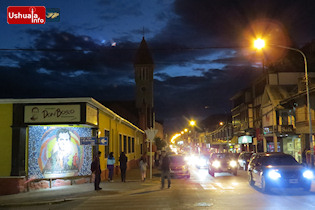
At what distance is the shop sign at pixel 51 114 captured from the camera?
17484 mm

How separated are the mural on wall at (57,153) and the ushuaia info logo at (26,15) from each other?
6.39 meters

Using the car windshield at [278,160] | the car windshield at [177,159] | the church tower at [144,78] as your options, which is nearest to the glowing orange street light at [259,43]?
the car windshield at [278,160]

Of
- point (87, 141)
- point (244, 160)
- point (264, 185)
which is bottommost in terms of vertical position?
point (264, 185)

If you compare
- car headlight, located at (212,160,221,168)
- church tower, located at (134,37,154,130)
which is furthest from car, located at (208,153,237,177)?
church tower, located at (134,37,154,130)

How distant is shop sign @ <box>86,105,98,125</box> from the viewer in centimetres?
1797

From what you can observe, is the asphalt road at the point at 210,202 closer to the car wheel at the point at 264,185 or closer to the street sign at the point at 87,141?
the car wheel at the point at 264,185

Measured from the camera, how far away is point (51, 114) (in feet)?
57.7

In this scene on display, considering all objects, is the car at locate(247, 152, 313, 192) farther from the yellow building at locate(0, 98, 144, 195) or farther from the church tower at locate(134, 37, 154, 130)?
the church tower at locate(134, 37, 154, 130)

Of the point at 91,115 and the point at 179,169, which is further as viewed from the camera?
the point at 179,169

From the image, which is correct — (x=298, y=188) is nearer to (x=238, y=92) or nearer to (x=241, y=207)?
(x=241, y=207)

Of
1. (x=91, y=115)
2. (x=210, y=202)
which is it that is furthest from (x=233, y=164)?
(x=210, y=202)

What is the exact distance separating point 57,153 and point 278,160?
11.5 m

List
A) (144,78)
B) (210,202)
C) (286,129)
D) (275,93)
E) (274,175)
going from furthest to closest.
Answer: (144,78), (275,93), (286,129), (274,175), (210,202)

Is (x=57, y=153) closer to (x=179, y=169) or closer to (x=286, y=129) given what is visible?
(x=179, y=169)
